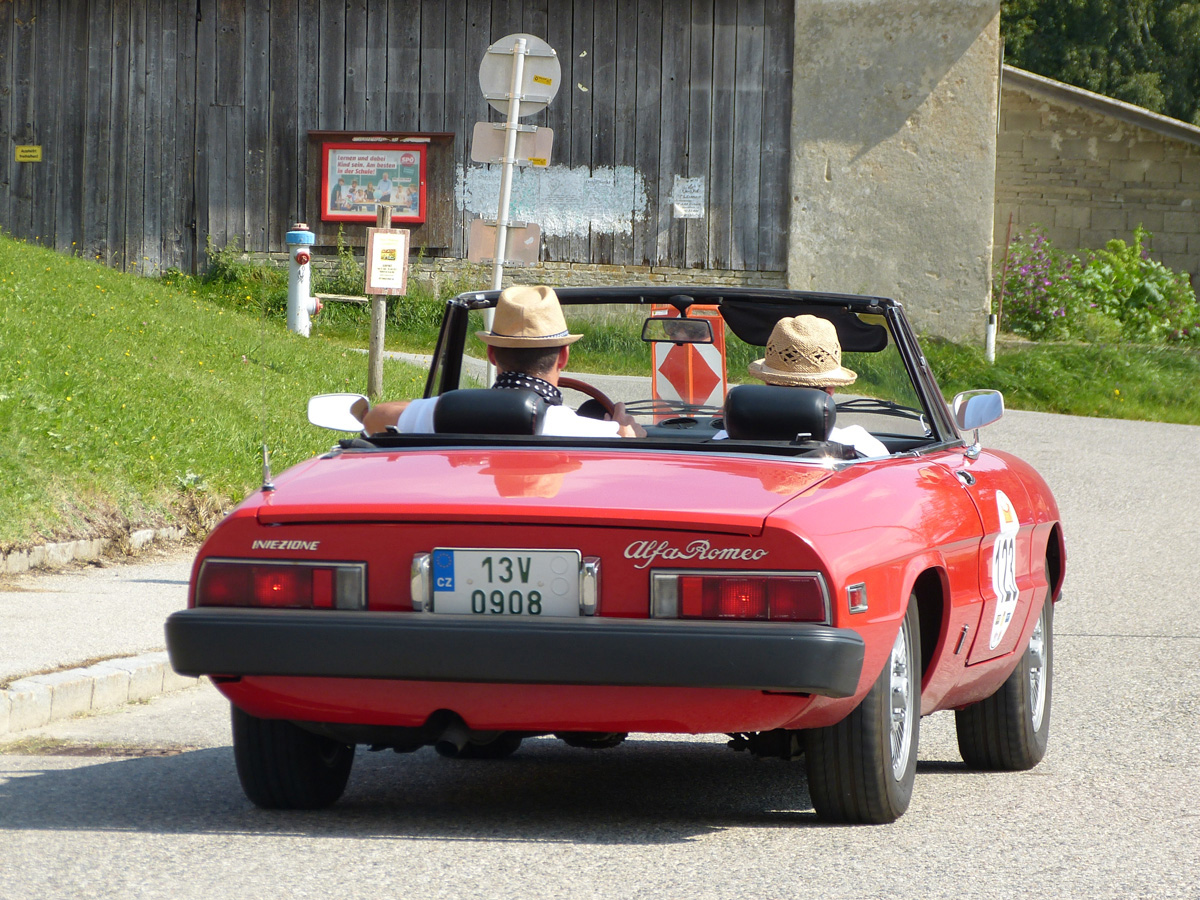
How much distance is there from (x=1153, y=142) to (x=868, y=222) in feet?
23.2

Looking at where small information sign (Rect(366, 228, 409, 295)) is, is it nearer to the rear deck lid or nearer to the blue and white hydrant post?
the blue and white hydrant post

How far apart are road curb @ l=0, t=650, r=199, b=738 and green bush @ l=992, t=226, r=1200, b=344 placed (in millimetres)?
18440

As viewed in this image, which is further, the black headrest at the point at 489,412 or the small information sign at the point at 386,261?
the small information sign at the point at 386,261

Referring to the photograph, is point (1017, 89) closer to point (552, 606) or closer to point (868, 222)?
point (868, 222)

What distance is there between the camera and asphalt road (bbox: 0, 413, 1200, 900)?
373 cm

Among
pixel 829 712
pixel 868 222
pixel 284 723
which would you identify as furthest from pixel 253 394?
pixel 868 222

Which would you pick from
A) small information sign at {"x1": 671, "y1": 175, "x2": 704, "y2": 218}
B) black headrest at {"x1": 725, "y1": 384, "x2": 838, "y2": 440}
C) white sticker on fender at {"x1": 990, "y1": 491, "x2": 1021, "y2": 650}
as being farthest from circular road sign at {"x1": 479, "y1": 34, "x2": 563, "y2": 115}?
small information sign at {"x1": 671, "y1": 175, "x2": 704, "y2": 218}

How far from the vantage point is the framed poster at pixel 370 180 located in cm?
2375

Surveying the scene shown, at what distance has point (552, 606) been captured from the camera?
3.79 meters

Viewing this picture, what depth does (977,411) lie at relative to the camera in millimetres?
5289

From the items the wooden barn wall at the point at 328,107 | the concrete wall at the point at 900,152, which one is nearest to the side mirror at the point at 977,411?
the concrete wall at the point at 900,152

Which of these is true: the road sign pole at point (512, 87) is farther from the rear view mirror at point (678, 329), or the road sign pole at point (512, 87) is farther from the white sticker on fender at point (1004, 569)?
the white sticker on fender at point (1004, 569)

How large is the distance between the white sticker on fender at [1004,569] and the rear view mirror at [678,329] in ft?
3.45

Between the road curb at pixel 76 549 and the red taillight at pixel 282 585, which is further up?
the red taillight at pixel 282 585
